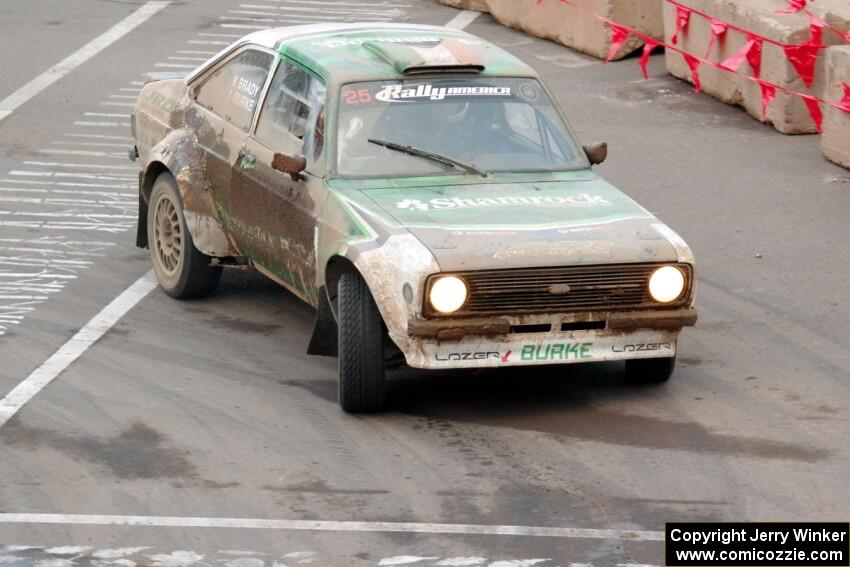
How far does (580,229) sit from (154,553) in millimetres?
2779

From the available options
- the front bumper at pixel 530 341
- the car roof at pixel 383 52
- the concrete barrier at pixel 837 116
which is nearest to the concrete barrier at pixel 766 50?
the concrete barrier at pixel 837 116

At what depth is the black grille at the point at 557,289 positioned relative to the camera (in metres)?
8.06

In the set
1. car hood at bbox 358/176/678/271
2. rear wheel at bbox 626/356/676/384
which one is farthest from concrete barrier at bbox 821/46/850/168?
rear wheel at bbox 626/356/676/384

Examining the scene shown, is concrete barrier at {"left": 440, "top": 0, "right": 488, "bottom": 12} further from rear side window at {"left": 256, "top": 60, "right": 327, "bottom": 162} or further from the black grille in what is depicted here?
the black grille

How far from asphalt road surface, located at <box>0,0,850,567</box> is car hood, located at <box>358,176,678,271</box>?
847 millimetres

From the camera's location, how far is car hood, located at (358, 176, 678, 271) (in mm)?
8086

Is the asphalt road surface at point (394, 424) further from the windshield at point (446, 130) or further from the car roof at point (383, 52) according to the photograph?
the car roof at point (383, 52)

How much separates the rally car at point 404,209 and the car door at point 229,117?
13 mm

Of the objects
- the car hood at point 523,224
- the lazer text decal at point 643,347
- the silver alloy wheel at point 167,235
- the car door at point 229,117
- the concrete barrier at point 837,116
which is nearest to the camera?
the car hood at point 523,224

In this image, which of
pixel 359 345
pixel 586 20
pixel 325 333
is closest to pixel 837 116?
pixel 586 20

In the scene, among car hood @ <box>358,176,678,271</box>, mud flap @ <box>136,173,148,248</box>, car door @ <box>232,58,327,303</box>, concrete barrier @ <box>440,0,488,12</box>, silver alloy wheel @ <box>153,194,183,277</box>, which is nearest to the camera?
car hood @ <box>358,176,678,271</box>

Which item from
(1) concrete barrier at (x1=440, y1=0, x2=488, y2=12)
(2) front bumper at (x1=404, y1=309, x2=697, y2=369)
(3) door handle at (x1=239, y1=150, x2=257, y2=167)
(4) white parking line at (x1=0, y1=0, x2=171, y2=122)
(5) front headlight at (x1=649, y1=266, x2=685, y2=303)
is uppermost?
(3) door handle at (x1=239, y1=150, x2=257, y2=167)

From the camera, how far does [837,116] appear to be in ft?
46.3

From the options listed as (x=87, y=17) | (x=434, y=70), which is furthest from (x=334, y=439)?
(x=87, y=17)
